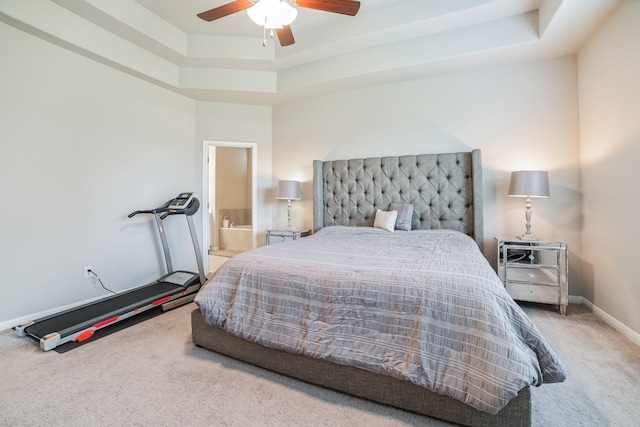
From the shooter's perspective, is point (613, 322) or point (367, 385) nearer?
point (367, 385)

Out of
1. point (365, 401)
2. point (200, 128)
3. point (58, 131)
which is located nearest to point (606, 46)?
point (365, 401)

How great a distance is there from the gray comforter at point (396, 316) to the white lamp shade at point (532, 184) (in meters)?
1.33

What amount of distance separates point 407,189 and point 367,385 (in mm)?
2423

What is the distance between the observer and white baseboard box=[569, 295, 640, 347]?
2.04 meters

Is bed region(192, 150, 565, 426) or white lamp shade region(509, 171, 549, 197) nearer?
bed region(192, 150, 565, 426)

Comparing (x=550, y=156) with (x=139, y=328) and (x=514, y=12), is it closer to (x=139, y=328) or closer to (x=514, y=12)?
(x=514, y=12)

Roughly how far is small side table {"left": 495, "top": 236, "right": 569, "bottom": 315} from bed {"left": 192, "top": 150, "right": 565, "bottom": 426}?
34.0 inches

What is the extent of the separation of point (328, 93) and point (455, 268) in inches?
125

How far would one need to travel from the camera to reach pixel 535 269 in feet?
8.70

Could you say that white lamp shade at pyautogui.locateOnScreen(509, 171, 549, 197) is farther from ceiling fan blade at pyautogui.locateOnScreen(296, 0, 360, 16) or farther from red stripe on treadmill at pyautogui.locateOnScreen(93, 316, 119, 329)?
red stripe on treadmill at pyautogui.locateOnScreen(93, 316, 119, 329)

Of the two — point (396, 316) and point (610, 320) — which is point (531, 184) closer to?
point (610, 320)

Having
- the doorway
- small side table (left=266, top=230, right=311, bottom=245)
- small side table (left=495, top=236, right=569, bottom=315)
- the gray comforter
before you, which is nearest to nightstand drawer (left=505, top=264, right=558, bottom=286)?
small side table (left=495, top=236, right=569, bottom=315)

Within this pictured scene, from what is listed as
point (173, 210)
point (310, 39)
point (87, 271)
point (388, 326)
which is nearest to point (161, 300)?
point (87, 271)

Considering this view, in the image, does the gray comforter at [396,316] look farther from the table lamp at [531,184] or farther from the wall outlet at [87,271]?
the wall outlet at [87,271]
